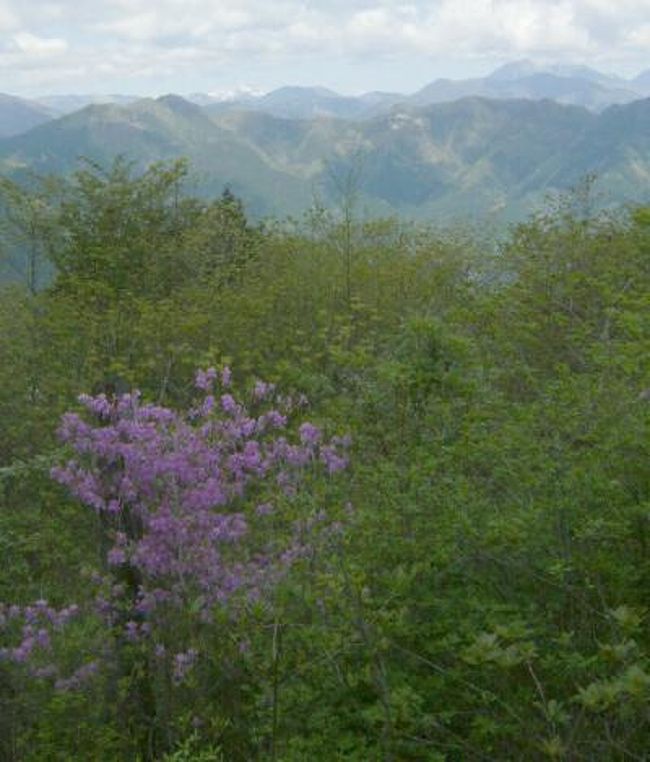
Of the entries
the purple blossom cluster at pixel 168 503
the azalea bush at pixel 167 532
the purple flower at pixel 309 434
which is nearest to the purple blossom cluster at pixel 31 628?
the azalea bush at pixel 167 532

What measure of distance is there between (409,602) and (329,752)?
0.99m

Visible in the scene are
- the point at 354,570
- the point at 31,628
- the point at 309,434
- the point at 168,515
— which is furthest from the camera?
the point at 309,434

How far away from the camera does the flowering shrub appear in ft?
21.2

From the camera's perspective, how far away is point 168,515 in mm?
6488

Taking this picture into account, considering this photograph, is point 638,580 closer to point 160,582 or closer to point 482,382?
point 482,382

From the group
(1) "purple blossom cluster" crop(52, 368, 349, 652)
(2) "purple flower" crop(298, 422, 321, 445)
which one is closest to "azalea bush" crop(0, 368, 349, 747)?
(1) "purple blossom cluster" crop(52, 368, 349, 652)

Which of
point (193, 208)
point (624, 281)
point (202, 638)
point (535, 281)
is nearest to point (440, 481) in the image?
point (202, 638)

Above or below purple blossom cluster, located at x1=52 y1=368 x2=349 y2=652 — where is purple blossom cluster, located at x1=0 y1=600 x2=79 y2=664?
below

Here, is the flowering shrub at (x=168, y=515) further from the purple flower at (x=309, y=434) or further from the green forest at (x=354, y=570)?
the purple flower at (x=309, y=434)

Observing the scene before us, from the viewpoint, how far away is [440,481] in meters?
6.48

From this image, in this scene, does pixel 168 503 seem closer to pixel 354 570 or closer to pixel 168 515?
pixel 168 515

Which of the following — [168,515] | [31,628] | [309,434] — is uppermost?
[309,434]

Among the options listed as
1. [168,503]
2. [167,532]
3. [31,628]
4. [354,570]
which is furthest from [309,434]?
[31,628]

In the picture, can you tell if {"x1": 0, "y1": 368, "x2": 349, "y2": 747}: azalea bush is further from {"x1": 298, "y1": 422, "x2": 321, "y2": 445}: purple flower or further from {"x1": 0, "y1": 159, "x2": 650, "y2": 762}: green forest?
{"x1": 298, "y1": 422, "x2": 321, "y2": 445}: purple flower
